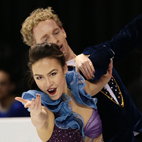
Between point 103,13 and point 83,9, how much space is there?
0.15 m

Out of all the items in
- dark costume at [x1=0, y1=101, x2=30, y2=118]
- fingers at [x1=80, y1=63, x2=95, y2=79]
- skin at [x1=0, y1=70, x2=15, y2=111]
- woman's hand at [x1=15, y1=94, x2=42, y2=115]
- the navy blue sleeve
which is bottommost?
dark costume at [x1=0, y1=101, x2=30, y2=118]

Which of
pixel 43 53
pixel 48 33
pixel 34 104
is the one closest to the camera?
pixel 34 104

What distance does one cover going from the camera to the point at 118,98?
137cm

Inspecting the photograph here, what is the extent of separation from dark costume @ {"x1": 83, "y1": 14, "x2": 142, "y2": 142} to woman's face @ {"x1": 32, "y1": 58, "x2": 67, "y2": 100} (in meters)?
0.18

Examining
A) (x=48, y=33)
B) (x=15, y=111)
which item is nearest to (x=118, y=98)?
(x=48, y=33)

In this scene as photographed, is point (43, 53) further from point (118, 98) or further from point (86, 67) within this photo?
point (118, 98)

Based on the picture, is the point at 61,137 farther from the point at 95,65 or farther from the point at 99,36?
the point at 99,36

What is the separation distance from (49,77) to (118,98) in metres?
0.42

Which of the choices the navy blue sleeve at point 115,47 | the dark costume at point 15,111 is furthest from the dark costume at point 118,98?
the dark costume at point 15,111

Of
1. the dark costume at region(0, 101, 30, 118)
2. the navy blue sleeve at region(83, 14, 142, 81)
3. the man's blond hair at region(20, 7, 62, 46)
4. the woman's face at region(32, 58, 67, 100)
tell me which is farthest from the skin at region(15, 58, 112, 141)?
the dark costume at region(0, 101, 30, 118)

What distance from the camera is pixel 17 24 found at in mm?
2203

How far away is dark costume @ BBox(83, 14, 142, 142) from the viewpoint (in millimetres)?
1224

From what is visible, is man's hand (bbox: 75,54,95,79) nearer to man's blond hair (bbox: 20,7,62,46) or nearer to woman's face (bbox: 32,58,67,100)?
woman's face (bbox: 32,58,67,100)

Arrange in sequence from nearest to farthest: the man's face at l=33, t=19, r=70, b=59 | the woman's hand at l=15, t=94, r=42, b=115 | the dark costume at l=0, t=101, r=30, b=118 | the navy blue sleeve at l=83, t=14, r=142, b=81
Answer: the woman's hand at l=15, t=94, r=42, b=115 → the navy blue sleeve at l=83, t=14, r=142, b=81 → the man's face at l=33, t=19, r=70, b=59 → the dark costume at l=0, t=101, r=30, b=118
